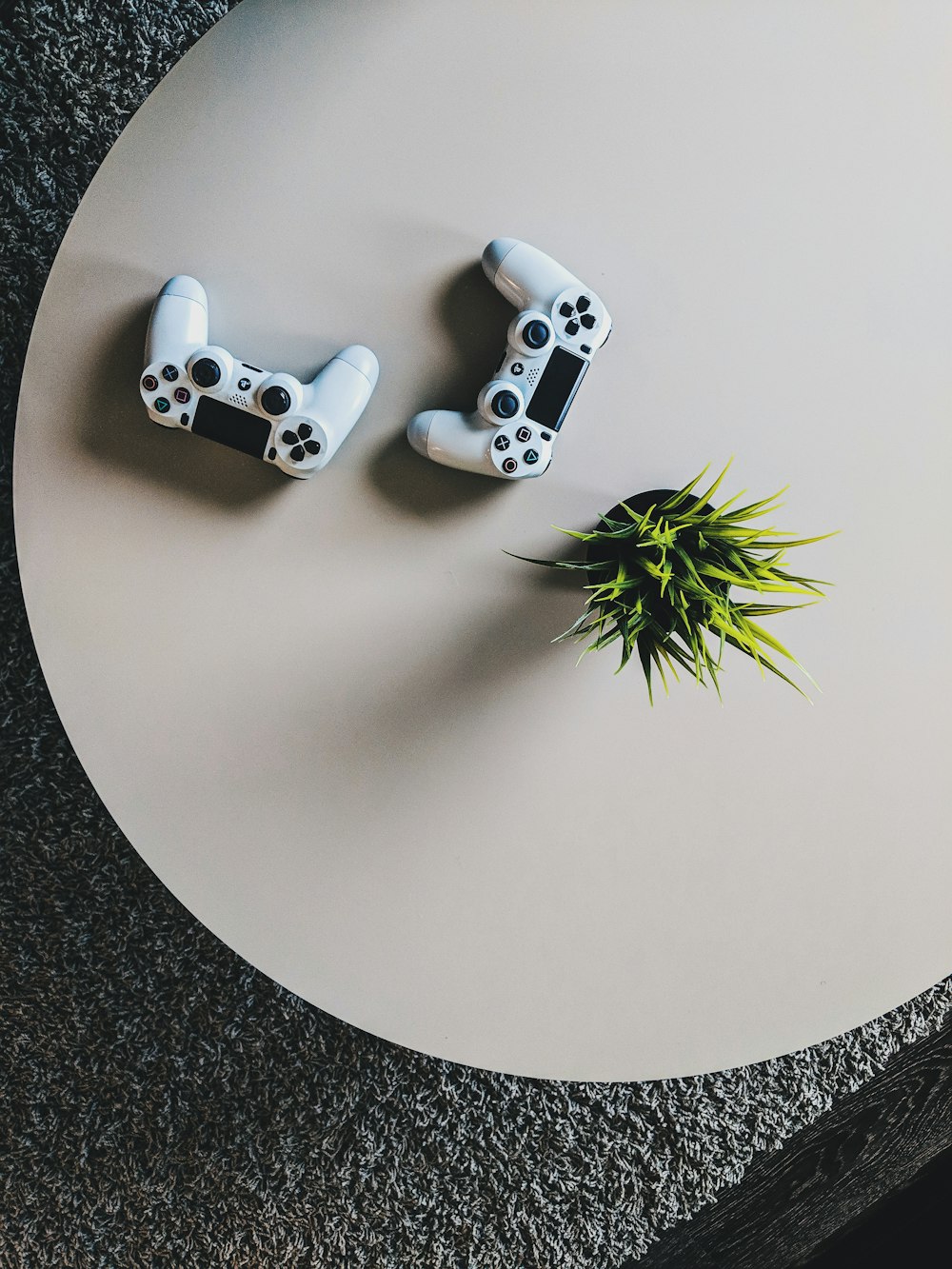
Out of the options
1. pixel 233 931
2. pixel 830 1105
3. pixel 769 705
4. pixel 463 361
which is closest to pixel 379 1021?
pixel 233 931

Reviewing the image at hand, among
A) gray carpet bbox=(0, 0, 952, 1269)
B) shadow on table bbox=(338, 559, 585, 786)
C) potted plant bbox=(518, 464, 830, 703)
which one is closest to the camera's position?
potted plant bbox=(518, 464, 830, 703)

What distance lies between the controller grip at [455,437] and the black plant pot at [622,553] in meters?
0.09

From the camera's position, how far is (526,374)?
704 mm

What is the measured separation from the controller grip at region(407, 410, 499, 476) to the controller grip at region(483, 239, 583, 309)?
93 mm

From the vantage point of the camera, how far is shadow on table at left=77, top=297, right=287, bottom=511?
28.5 inches

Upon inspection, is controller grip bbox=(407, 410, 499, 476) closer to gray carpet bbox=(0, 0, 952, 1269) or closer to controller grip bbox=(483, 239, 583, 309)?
controller grip bbox=(483, 239, 583, 309)

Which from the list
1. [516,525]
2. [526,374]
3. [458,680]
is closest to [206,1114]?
[458,680]

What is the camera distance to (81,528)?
0.73 metres

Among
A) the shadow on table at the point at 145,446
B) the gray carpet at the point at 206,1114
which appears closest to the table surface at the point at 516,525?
the shadow on table at the point at 145,446

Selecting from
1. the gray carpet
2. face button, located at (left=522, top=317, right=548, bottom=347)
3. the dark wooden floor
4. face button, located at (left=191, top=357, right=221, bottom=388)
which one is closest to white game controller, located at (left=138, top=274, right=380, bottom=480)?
face button, located at (left=191, top=357, right=221, bottom=388)

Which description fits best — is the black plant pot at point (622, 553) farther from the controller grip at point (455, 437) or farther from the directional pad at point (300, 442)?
the directional pad at point (300, 442)

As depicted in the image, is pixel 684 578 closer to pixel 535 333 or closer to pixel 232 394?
pixel 535 333

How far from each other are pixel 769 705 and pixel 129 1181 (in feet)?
3.02

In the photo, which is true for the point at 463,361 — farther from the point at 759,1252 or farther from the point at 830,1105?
the point at 759,1252
